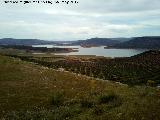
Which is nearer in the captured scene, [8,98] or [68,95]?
[8,98]

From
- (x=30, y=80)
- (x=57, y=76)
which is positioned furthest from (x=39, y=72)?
(x=30, y=80)

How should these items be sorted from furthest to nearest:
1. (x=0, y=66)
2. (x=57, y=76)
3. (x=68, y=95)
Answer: (x=0, y=66)
(x=57, y=76)
(x=68, y=95)

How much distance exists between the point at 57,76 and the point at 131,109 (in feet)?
142

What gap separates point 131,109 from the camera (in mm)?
21594

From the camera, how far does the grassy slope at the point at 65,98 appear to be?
22.2 m

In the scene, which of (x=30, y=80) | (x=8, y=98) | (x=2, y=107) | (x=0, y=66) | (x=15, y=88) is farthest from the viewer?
(x=0, y=66)

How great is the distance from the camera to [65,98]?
40.9 meters

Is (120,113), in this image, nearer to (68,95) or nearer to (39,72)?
(68,95)

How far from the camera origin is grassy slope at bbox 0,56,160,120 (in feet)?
72.7

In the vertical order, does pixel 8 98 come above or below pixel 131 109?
below

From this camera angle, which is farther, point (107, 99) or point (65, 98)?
point (65, 98)

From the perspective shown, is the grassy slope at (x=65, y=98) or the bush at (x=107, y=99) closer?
the grassy slope at (x=65, y=98)

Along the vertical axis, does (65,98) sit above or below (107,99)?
below

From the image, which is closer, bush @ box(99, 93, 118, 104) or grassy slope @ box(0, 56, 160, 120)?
grassy slope @ box(0, 56, 160, 120)
